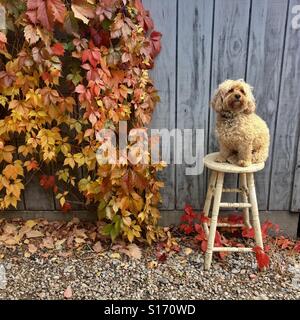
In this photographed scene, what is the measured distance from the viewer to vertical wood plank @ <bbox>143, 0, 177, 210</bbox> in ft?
6.32

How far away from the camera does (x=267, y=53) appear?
1979 mm

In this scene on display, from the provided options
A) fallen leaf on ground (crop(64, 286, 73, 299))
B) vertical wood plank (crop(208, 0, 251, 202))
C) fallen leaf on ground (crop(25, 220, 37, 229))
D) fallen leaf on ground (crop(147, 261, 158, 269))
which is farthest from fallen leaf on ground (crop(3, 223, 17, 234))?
vertical wood plank (crop(208, 0, 251, 202))

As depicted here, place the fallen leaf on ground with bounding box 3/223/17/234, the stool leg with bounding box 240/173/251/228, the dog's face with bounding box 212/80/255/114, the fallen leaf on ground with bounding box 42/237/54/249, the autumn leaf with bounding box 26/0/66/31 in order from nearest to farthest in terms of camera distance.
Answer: the autumn leaf with bounding box 26/0/66/31, the dog's face with bounding box 212/80/255/114, the stool leg with bounding box 240/173/251/228, the fallen leaf on ground with bounding box 42/237/54/249, the fallen leaf on ground with bounding box 3/223/17/234

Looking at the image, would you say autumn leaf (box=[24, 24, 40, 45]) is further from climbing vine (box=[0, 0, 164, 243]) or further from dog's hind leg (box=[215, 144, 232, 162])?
dog's hind leg (box=[215, 144, 232, 162])

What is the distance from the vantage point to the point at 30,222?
235 centimetres

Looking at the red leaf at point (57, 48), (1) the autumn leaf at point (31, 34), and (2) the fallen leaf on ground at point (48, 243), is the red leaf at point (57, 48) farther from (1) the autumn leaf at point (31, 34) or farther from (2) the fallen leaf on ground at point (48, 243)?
(2) the fallen leaf on ground at point (48, 243)

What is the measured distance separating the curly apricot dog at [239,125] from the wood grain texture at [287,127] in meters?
0.33

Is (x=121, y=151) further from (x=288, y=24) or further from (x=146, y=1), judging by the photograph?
(x=288, y=24)

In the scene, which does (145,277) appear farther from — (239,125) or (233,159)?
(239,125)

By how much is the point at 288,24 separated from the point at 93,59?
1244 millimetres

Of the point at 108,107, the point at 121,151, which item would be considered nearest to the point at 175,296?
the point at 121,151

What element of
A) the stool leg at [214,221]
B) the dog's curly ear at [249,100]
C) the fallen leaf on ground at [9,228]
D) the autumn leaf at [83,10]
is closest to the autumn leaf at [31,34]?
the autumn leaf at [83,10]

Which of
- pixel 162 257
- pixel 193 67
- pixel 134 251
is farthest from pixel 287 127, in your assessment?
pixel 134 251

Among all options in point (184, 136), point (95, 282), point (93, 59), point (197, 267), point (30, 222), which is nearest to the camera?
point (93, 59)
